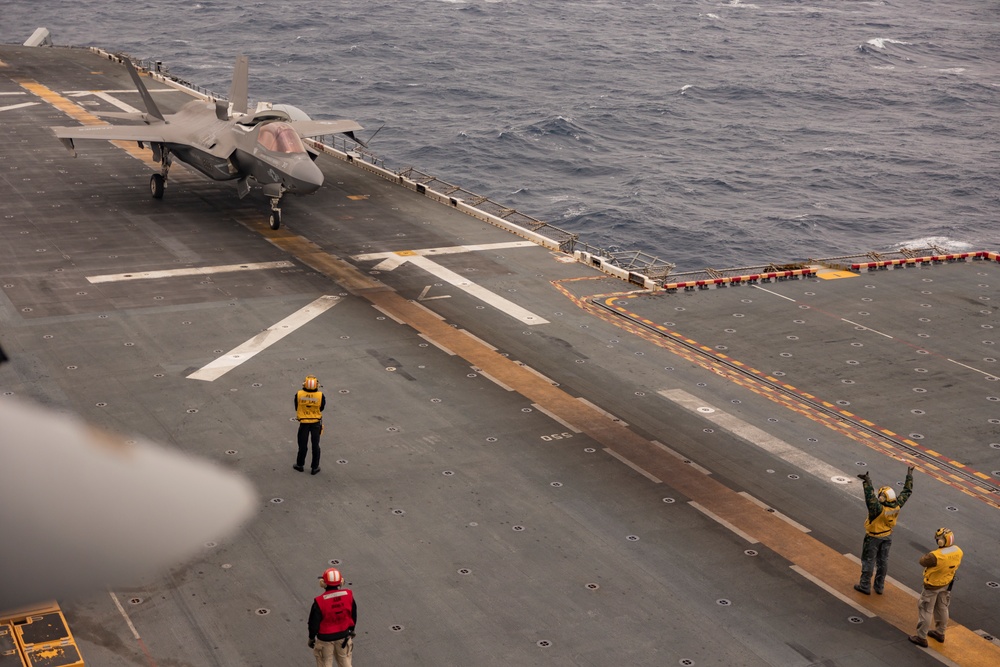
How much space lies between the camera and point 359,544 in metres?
21.6

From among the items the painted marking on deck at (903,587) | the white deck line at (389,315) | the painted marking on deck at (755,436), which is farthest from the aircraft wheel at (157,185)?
the painted marking on deck at (903,587)

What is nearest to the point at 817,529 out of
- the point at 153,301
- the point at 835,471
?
the point at 835,471

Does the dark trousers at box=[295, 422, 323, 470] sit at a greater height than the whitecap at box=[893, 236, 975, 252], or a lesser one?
greater

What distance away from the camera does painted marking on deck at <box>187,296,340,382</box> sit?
2952 centimetres

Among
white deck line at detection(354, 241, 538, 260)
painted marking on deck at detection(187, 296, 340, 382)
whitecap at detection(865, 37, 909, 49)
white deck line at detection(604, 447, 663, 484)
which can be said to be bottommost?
whitecap at detection(865, 37, 909, 49)

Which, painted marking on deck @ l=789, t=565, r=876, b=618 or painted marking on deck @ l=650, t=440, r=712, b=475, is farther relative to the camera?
painted marking on deck @ l=650, t=440, r=712, b=475

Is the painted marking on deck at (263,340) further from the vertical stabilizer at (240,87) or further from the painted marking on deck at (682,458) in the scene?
the vertical stabilizer at (240,87)

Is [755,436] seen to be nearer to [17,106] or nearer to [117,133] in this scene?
[117,133]

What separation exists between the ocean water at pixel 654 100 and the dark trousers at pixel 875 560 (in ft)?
141

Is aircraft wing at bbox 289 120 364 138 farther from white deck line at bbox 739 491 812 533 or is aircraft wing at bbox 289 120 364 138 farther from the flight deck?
white deck line at bbox 739 491 812 533

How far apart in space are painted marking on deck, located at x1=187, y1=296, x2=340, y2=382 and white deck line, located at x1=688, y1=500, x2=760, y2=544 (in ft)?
42.8

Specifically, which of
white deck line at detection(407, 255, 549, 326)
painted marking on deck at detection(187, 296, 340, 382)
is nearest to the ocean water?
white deck line at detection(407, 255, 549, 326)

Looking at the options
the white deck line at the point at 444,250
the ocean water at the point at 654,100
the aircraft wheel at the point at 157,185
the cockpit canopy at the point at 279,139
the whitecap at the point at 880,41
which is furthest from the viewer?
the whitecap at the point at 880,41

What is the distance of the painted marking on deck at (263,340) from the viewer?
96.8 feet
